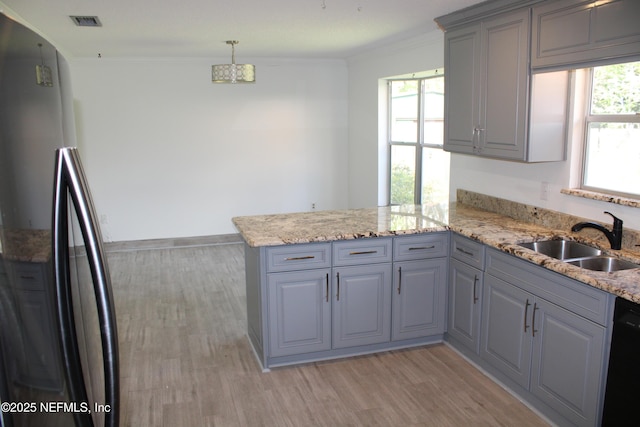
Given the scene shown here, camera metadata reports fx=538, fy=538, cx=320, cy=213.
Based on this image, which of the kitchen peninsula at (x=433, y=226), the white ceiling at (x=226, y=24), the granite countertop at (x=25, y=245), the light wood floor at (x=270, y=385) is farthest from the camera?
the white ceiling at (x=226, y=24)

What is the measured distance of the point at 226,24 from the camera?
14.0 ft

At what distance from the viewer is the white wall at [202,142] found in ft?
21.5

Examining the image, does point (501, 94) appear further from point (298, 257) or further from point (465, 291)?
point (298, 257)

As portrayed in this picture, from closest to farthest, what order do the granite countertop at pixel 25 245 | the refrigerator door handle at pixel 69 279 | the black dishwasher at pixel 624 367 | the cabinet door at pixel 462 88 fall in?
the granite countertop at pixel 25 245
the refrigerator door handle at pixel 69 279
the black dishwasher at pixel 624 367
the cabinet door at pixel 462 88

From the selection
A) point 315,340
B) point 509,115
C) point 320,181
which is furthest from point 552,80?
point 320,181

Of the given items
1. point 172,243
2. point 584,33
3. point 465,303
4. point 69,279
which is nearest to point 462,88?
point 584,33

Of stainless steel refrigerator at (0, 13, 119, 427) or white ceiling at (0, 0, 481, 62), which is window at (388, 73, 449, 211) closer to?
white ceiling at (0, 0, 481, 62)

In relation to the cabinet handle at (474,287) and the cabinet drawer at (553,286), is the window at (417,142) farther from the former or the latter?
the cabinet drawer at (553,286)

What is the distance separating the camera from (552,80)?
330 cm

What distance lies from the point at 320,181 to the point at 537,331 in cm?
478

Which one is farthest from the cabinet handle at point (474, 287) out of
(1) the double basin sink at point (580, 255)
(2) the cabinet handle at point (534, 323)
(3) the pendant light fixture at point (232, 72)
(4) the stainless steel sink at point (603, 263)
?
(3) the pendant light fixture at point (232, 72)

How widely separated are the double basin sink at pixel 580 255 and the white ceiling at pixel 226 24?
5.41 feet

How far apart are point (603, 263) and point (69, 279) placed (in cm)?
279

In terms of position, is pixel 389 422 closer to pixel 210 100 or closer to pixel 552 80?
pixel 552 80
